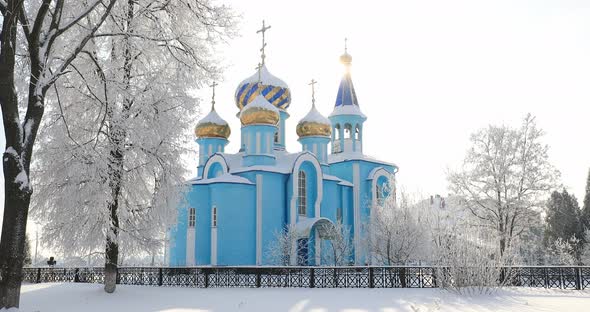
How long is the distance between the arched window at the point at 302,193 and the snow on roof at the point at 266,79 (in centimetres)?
480

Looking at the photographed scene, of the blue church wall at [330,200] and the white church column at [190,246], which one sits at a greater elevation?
the blue church wall at [330,200]

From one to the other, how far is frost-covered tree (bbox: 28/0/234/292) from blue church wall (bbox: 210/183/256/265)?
7642 millimetres

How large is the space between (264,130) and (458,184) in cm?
822

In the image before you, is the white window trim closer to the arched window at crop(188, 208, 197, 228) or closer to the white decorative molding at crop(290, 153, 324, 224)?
the arched window at crop(188, 208, 197, 228)

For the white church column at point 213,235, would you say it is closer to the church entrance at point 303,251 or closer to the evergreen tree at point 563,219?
the church entrance at point 303,251

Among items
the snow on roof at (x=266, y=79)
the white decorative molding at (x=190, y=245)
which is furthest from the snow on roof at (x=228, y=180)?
the snow on roof at (x=266, y=79)

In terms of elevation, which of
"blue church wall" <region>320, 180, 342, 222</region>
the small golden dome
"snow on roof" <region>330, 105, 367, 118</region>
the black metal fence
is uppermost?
"snow on roof" <region>330, 105, 367, 118</region>

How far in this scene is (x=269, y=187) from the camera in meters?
21.4

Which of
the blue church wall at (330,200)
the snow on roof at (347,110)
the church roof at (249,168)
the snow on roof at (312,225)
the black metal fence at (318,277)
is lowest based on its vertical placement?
the black metal fence at (318,277)

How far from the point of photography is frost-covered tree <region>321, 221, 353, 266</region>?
20.4 m

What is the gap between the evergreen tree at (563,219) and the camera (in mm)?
26672

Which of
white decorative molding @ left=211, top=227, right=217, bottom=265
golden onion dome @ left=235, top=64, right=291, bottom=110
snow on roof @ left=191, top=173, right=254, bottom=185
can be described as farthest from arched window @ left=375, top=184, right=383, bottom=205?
white decorative molding @ left=211, top=227, right=217, bottom=265

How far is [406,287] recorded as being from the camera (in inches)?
531

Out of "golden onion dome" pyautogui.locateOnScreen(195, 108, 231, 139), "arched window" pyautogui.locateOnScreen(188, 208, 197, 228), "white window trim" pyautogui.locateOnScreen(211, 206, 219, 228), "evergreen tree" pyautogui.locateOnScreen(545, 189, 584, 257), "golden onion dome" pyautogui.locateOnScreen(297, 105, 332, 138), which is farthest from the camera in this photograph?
"evergreen tree" pyautogui.locateOnScreen(545, 189, 584, 257)
